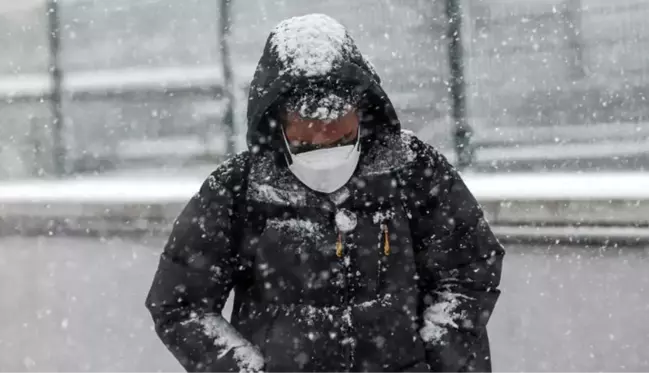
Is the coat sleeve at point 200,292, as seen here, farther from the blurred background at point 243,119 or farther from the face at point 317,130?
the blurred background at point 243,119

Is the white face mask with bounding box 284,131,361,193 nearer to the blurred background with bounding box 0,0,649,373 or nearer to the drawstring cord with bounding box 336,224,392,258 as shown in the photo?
the drawstring cord with bounding box 336,224,392,258

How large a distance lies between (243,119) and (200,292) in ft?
7.05

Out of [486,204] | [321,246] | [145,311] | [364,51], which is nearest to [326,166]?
[321,246]

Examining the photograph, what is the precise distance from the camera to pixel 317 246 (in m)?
1.90

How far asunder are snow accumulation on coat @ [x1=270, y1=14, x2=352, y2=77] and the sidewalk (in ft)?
5.51

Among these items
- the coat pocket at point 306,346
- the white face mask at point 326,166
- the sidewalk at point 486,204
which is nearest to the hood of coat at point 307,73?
the white face mask at point 326,166

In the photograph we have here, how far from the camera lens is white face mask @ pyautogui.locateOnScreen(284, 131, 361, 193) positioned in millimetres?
1864

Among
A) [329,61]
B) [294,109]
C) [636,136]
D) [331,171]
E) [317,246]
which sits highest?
[329,61]

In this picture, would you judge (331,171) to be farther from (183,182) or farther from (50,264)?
(50,264)

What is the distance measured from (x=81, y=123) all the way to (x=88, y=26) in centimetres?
59

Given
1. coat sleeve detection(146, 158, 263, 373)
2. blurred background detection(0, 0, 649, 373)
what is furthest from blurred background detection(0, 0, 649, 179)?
coat sleeve detection(146, 158, 263, 373)

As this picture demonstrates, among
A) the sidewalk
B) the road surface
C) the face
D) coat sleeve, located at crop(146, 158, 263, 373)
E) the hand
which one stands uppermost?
the face

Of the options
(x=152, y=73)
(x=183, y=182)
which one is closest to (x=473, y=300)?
(x=183, y=182)

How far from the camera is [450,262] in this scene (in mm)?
2000
